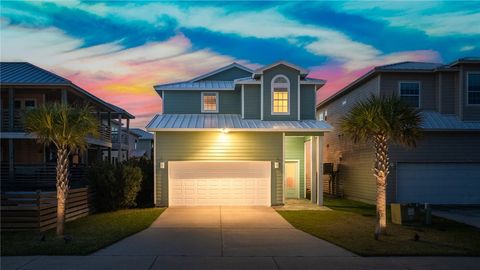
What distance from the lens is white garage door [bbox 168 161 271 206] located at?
18688 mm

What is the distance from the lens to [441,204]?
19500 millimetres

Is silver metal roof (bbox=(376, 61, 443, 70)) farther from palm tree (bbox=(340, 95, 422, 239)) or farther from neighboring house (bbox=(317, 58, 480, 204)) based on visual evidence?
palm tree (bbox=(340, 95, 422, 239))

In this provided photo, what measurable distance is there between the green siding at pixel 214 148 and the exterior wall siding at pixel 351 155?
159 inches

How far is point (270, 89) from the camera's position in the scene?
20109 mm

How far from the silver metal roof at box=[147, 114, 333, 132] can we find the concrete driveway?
4593mm

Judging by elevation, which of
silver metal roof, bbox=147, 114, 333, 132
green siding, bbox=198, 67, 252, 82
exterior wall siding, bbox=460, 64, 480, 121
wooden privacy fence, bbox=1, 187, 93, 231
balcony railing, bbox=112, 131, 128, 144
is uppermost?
green siding, bbox=198, 67, 252, 82

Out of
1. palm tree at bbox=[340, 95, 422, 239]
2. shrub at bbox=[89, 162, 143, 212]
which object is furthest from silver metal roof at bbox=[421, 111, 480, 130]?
shrub at bbox=[89, 162, 143, 212]

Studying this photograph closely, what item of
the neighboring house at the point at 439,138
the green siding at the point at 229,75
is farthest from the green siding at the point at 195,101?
the neighboring house at the point at 439,138

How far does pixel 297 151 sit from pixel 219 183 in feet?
18.9

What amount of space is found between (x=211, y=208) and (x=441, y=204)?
37.5 feet

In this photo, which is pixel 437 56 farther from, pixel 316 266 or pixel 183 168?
pixel 316 266

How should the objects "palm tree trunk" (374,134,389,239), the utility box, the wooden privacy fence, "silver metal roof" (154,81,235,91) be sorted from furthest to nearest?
1. "silver metal roof" (154,81,235,91)
2. the utility box
3. the wooden privacy fence
4. "palm tree trunk" (374,134,389,239)

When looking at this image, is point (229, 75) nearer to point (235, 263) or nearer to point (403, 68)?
point (403, 68)

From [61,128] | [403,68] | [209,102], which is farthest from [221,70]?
[61,128]
